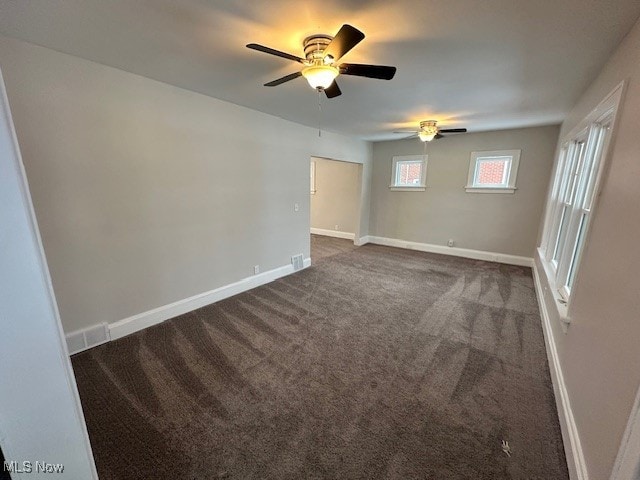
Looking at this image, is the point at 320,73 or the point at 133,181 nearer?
the point at 320,73

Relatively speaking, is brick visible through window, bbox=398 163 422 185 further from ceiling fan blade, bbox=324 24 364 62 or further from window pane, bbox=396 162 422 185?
ceiling fan blade, bbox=324 24 364 62

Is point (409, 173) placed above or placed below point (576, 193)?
above

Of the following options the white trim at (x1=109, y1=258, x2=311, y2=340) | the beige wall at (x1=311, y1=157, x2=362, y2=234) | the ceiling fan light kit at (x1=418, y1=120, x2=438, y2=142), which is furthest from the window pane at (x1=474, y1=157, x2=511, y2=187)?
the white trim at (x1=109, y1=258, x2=311, y2=340)

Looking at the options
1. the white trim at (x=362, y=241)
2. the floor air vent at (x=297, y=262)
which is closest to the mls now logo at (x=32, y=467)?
the floor air vent at (x=297, y=262)

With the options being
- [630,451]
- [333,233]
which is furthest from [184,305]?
[333,233]

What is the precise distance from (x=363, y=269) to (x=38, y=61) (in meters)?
4.39

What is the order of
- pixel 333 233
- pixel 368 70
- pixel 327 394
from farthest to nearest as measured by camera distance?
pixel 333 233
pixel 327 394
pixel 368 70

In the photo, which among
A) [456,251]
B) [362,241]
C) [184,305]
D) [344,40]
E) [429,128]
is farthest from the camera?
[362,241]

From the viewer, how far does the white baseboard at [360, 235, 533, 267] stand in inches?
196

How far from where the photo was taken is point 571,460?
142 centimetres

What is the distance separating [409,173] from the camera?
605 cm

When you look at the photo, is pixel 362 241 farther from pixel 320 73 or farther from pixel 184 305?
pixel 320 73

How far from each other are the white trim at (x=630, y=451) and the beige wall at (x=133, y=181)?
3.42m

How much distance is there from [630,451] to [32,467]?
1812 millimetres
